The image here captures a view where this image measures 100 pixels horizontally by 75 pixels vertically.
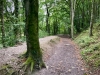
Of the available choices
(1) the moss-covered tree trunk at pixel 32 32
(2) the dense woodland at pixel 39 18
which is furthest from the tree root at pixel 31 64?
(2) the dense woodland at pixel 39 18

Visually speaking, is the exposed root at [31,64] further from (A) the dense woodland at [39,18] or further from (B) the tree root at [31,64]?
(A) the dense woodland at [39,18]

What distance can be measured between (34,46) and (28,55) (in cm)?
66

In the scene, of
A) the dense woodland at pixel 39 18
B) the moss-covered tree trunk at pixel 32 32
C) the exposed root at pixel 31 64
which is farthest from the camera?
the dense woodland at pixel 39 18

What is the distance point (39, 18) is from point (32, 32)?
24530 millimetres

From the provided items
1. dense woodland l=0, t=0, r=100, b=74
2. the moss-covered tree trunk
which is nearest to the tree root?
the moss-covered tree trunk

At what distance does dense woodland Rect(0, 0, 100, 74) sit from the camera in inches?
299

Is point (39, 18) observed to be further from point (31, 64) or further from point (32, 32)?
point (31, 64)

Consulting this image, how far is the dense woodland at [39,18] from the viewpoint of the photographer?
24.9ft

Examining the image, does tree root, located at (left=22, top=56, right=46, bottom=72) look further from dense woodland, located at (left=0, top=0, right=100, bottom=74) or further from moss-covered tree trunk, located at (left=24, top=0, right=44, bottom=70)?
dense woodland, located at (left=0, top=0, right=100, bottom=74)

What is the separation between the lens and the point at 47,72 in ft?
23.5

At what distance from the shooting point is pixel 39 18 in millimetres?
31688

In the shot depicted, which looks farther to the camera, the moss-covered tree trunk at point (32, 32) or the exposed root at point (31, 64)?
the moss-covered tree trunk at point (32, 32)

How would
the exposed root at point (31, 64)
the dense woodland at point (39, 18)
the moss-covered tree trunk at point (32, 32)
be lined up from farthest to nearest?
the dense woodland at point (39, 18)
the moss-covered tree trunk at point (32, 32)
the exposed root at point (31, 64)

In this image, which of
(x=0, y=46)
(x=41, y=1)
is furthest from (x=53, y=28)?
(x=0, y=46)
